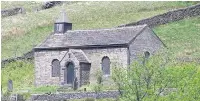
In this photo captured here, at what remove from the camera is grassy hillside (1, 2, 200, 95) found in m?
77.3

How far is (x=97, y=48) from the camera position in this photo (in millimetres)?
71188

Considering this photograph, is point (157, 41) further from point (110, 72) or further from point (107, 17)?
point (107, 17)

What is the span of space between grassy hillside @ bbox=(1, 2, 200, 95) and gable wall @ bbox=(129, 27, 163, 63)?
2.65 m

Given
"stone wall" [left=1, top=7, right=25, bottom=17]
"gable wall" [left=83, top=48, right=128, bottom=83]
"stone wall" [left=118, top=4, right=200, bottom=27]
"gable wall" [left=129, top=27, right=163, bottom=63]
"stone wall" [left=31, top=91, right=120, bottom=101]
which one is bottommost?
"stone wall" [left=31, top=91, right=120, bottom=101]

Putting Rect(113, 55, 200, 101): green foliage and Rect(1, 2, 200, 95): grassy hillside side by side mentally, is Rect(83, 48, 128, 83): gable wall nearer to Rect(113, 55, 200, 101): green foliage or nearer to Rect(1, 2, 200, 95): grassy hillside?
Rect(1, 2, 200, 95): grassy hillside

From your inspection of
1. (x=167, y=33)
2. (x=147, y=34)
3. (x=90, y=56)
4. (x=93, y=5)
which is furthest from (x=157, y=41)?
(x=93, y=5)

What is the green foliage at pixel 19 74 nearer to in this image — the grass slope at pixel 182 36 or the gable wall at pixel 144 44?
the gable wall at pixel 144 44

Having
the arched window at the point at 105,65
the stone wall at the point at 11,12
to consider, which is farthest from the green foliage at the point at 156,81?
the stone wall at the point at 11,12

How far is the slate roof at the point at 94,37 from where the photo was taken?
7044 centimetres

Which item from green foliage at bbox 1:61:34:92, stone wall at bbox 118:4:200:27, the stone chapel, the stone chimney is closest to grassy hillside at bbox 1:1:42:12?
stone wall at bbox 118:4:200:27

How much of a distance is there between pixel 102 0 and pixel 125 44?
173 ft

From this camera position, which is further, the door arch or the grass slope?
the grass slope

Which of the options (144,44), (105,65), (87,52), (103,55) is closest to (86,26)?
(87,52)

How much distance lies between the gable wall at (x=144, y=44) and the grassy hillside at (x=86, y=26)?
2.65 meters
